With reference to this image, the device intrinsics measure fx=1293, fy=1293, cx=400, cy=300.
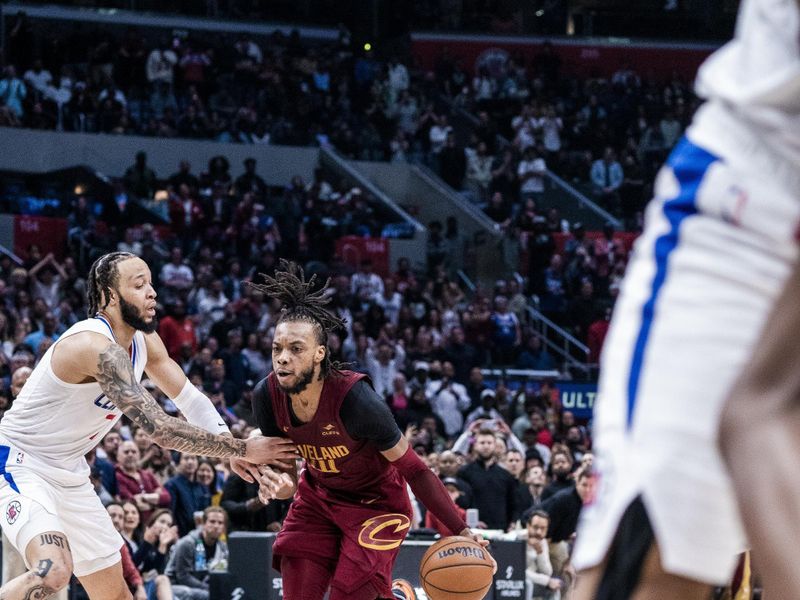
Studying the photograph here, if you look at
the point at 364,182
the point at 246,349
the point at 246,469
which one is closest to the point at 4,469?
the point at 246,469

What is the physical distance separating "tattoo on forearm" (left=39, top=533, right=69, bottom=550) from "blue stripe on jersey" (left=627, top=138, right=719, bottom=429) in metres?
4.02

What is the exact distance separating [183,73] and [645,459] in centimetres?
2189

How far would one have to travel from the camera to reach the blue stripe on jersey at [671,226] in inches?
91.0

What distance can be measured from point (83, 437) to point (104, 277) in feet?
2.50

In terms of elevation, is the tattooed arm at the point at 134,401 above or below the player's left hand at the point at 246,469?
above

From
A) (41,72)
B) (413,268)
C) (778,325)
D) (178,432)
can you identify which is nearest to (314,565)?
(178,432)

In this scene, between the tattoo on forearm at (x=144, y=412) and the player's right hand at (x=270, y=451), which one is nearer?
the tattoo on forearm at (x=144, y=412)

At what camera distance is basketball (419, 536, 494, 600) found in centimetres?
614

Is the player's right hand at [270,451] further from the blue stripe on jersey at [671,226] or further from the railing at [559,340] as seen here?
the railing at [559,340]

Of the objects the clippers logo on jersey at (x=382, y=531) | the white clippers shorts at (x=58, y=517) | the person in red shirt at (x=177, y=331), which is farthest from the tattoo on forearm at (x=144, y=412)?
the person in red shirt at (x=177, y=331)

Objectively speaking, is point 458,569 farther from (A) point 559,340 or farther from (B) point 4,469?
(A) point 559,340

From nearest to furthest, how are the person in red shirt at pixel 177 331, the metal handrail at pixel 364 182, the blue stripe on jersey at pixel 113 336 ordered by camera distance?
the blue stripe on jersey at pixel 113 336 → the person in red shirt at pixel 177 331 → the metal handrail at pixel 364 182

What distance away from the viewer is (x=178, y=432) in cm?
596

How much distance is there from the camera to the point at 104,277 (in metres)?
6.10
